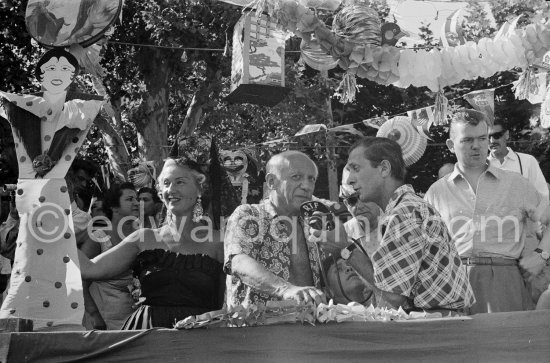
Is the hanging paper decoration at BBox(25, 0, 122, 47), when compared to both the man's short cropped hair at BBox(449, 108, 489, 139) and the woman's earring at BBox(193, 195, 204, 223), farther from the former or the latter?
the man's short cropped hair at BBox(449, 108, 489, 139)

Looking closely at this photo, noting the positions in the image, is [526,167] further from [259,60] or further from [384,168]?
[384,168]

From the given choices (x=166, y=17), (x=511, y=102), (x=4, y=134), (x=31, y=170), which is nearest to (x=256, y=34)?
(x=31, y=170)

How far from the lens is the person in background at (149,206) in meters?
7.41

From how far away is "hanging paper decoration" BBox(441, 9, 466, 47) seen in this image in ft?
19.1

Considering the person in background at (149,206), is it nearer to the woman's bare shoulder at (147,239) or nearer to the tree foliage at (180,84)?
the woman's bare shoulder at (147,239)

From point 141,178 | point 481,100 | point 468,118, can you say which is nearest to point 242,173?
point 141,178

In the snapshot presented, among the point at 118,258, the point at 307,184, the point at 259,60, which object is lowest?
the point at 118,258

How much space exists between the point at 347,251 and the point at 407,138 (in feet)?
6.98

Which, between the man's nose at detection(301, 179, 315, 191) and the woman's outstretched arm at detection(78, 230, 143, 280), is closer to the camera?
the man's nose at detection(301, 179, 315, 191)

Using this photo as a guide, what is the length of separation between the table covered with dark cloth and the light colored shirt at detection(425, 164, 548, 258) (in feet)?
5.45

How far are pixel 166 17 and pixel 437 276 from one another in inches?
449

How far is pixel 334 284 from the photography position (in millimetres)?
4359

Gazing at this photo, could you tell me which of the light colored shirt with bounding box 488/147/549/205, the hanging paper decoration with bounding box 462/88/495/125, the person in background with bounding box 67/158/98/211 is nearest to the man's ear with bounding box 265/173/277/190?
the light colored shirt with bounding box 488/147/549/205

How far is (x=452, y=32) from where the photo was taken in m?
5.95
